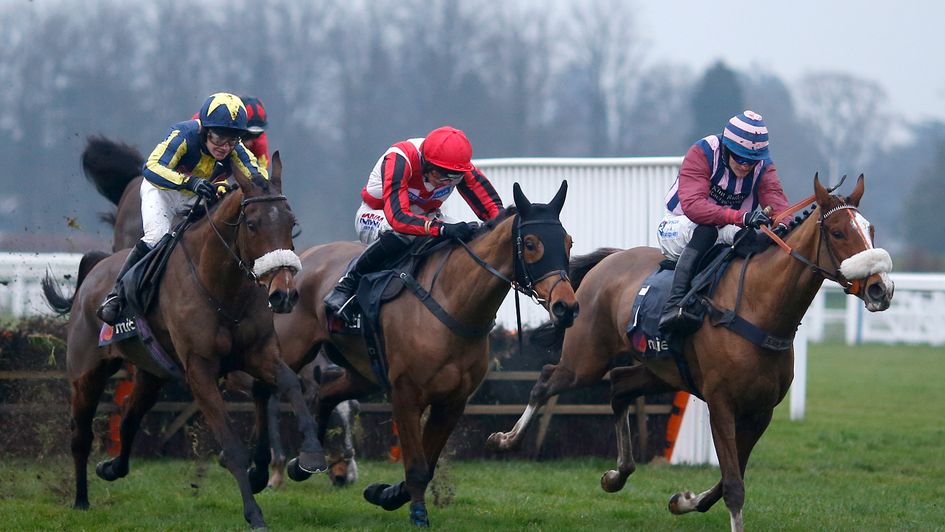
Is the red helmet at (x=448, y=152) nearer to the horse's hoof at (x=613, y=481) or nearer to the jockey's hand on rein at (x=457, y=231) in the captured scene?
the jockey's hand on rein at (x=457, y=231)

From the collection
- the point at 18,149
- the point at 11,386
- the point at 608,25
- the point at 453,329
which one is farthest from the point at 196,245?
the point at 608,25

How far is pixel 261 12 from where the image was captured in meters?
35.8

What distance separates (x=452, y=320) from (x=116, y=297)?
2079 millimetres

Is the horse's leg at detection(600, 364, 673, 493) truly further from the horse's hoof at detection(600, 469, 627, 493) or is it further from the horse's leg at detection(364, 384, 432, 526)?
the horse's leg at detection(364, 384, 432, 526)

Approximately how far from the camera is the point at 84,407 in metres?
8.39

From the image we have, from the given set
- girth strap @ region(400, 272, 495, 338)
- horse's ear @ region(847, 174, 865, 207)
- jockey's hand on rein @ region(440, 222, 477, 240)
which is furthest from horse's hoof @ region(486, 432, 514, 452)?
horse's ear @ region(847, 174, 865, 207)

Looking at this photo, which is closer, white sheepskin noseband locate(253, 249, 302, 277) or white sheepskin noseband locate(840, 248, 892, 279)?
white sheepskin noseband locate(840, 248, 892, 279)

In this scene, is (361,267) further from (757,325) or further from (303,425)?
(757,325)

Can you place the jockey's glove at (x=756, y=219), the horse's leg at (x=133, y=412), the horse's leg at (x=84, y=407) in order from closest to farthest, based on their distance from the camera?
the jockey's glove at (x=756, y=219), the horse's leg at (x=133, y=412), the horse's leg at (x=84, y=407)

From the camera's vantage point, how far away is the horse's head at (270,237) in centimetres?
664

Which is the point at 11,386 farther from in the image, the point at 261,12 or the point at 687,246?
the point at 261,12

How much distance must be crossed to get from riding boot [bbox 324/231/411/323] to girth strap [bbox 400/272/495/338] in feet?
1.47

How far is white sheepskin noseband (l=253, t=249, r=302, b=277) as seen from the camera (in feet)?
21.9

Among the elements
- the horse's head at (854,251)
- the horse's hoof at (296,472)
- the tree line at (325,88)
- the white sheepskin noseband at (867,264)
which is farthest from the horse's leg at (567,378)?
the tree line at (325,88)
